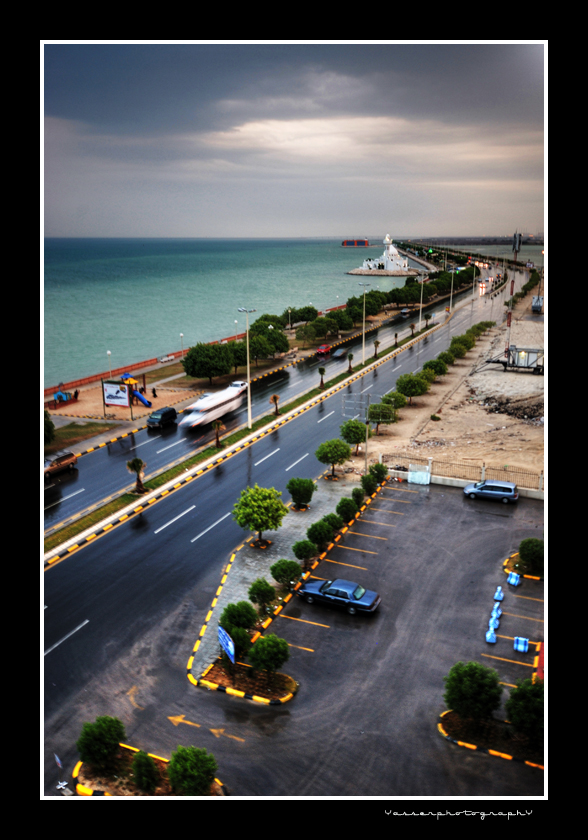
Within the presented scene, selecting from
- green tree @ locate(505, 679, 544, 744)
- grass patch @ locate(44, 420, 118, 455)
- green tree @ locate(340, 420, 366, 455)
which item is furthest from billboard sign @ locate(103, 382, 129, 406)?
green tree @ locate(505, 679, 544, 744)

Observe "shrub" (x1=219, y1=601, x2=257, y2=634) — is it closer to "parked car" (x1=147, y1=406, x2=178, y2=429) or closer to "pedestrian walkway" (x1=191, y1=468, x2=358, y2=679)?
"pedestrian walkway" (x1=191, y1=468, x2=358, y2=679)

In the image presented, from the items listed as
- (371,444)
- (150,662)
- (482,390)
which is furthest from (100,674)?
(482,390)

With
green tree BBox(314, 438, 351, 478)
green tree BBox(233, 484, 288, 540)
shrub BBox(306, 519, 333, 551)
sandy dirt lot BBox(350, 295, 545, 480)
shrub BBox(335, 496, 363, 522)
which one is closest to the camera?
shrub BBox(306, 519, 333, 551)

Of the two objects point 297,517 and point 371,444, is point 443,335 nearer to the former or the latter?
point 371,444

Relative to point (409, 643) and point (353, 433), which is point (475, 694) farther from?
point (353, 433)

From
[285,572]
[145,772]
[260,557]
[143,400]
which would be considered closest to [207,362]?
[143,400]

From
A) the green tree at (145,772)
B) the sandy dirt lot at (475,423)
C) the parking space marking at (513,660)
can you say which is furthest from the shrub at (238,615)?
the sandy dirt lot at (475,423)
